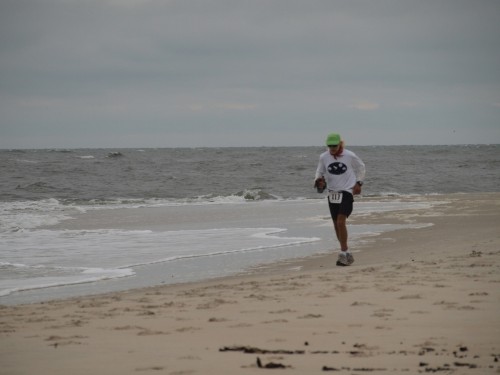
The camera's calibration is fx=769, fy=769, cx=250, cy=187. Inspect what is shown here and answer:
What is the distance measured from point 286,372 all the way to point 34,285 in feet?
17.8

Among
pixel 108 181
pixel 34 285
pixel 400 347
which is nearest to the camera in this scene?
pixel 400 347

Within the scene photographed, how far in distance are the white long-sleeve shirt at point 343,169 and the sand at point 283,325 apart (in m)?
1.19

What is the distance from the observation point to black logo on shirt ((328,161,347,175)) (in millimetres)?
9648

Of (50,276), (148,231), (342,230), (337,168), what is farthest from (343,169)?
(148,231)

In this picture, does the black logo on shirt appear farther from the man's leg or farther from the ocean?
the ocean

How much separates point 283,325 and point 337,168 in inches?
172

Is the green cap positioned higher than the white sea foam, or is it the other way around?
the green cap

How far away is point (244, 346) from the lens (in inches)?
193

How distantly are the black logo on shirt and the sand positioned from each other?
1.31 meters

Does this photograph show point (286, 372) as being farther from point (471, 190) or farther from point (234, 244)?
point (471, 190)

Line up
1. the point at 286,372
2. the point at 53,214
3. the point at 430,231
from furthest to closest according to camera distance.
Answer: the point at 53,214, the point at 430,231, the point at 286,372

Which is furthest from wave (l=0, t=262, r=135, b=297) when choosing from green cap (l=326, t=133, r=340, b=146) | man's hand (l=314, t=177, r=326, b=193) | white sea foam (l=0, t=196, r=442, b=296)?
green cap (l=326, t=133, r=340, b=146)

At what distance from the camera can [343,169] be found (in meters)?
9.64

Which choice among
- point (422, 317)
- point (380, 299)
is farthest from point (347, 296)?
point (422, 317)
